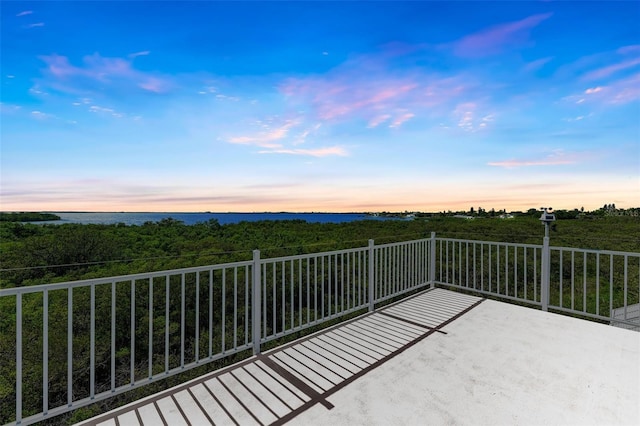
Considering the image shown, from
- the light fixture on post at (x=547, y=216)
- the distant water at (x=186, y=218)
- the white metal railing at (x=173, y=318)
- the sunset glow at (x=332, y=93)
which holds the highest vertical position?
the sunset glow at (x=332, y=93)

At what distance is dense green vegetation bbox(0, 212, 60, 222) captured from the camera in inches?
577

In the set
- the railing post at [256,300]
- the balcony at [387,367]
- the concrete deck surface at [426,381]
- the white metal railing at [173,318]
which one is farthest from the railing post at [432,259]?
the railing post at [256,300]

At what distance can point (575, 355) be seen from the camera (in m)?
2.59

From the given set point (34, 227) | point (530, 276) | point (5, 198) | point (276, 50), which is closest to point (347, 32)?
point (276, 50)

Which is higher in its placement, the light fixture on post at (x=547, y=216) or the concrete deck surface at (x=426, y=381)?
the light fixture on post at (x=547, y=216)

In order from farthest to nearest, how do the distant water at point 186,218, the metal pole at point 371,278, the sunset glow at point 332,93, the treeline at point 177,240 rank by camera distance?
the distant water at point 186,218 → the treeline at point 177,240 → the sunset glow at point 332,93 → the metal pole at point 371,278

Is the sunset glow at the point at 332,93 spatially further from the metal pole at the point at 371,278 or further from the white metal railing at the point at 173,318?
the metal pole at the point at 371,278

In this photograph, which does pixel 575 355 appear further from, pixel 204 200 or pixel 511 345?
pixel 204 200

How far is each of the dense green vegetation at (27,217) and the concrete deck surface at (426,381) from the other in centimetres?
1829

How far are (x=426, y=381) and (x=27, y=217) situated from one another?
65.8ft

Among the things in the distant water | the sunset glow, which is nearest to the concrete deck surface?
the sunset glow

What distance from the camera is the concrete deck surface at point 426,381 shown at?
72.0 inches

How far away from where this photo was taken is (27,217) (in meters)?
14.6

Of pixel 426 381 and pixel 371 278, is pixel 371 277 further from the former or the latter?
pixel 426 381
